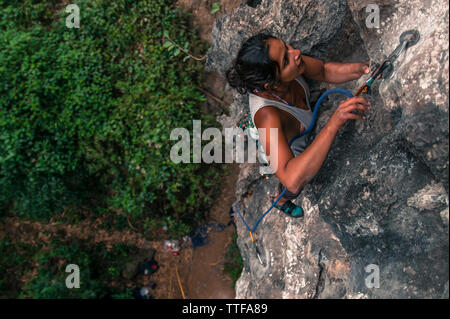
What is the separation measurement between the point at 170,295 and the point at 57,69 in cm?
427

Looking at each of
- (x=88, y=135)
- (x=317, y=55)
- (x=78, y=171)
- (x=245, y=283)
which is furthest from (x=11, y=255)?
(x=317, y=55)

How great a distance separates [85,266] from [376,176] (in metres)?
4.98

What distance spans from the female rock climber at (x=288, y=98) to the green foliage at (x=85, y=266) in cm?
407

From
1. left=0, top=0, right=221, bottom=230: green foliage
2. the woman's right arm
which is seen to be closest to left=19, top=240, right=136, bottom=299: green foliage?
left=0, top=0, right=221, bottom=230: green foliage

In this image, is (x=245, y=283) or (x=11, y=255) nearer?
(x=245, y=283)

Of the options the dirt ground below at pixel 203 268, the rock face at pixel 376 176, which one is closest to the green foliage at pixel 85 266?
the dirt ground below at pixel 203 268

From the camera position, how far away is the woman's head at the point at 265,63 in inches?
86.0

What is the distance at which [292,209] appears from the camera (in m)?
2.95

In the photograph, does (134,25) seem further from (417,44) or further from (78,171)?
(417,44)

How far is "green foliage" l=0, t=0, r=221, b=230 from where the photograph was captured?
16.2 feet

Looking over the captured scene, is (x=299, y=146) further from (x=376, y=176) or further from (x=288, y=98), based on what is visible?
(x=376, y=176)

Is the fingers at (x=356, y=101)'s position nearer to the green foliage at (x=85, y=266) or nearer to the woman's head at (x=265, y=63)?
the woman's head at (x=265, y=63)

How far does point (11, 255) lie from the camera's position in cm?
544

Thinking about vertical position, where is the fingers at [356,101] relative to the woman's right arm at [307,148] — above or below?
above
